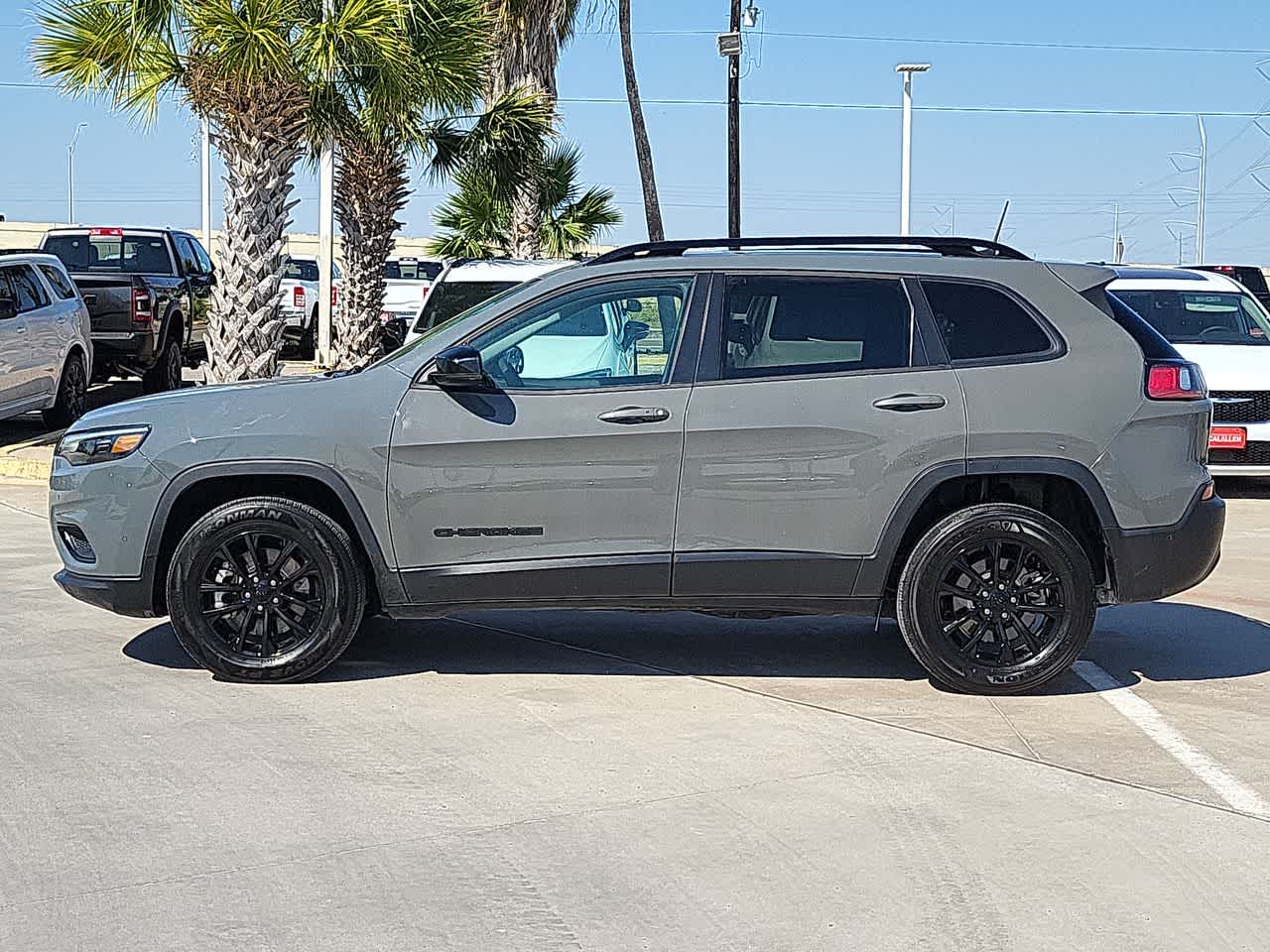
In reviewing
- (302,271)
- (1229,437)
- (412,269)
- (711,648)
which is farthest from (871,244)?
(412,269)

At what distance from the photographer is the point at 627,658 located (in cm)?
745

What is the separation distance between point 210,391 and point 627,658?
2.18 meters

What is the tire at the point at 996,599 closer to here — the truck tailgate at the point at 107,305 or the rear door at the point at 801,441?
the rear door at the point at 801,441

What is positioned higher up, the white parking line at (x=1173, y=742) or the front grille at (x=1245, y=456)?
the front grille at (x=1245, y=456)

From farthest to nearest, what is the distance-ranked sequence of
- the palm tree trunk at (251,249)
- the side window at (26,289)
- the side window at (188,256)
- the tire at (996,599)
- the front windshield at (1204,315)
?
the side window at (188,256) → the palm tree trunk at (251,249) → the side window at (26,289) → the front windshield at (1204,315) → the tire at (996,599)

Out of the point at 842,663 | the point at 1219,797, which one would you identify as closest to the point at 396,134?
the point at 842,663

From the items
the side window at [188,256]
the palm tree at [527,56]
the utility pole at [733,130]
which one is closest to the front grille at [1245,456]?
the side window at [188,256]

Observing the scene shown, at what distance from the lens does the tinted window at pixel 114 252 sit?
19.8 meters

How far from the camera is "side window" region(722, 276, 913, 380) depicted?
6688 millimetres

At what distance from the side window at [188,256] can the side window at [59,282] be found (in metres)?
3.90

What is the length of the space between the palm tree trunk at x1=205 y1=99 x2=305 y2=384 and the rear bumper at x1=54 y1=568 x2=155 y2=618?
28.3 ft

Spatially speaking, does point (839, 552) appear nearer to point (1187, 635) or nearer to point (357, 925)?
point (1187, 635)

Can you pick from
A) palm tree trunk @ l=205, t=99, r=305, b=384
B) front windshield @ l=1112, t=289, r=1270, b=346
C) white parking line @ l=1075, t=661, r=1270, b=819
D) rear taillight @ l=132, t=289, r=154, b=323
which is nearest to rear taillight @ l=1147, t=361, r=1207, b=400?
white parking line @ l=1075, t=661, r=1270, b=819

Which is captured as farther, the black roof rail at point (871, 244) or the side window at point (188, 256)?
the side window at point (188, 256)
